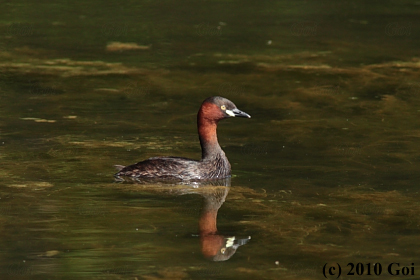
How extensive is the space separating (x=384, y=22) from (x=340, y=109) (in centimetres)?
689

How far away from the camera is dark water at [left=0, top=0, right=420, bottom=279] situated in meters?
7.65

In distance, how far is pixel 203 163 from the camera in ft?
34.0

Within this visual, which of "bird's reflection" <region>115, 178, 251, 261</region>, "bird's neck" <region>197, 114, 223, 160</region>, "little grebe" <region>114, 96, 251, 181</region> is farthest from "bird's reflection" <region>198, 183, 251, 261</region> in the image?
"bird's neck" <region>197, 114, 223, 160</region>

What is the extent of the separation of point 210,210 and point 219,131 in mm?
3411

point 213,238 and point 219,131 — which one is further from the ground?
point 219,131

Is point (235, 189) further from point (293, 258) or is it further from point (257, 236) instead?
point (293, 258)

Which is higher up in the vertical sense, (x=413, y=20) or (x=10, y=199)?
(x=413, y=20)

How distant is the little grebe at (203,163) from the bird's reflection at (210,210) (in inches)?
3.6

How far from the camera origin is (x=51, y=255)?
7.45 m

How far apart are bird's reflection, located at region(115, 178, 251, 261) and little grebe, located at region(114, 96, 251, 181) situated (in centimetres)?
9

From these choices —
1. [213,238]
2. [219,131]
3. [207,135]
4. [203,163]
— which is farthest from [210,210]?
[219,131]

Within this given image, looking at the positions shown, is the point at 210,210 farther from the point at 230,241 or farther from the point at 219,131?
the point at 219,131

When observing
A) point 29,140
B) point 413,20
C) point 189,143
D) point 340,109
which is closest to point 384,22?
point 413,20

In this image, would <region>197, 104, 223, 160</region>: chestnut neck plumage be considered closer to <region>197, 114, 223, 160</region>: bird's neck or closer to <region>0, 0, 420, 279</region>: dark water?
<region>197, 114, 223, 160</region>: bird's neck
